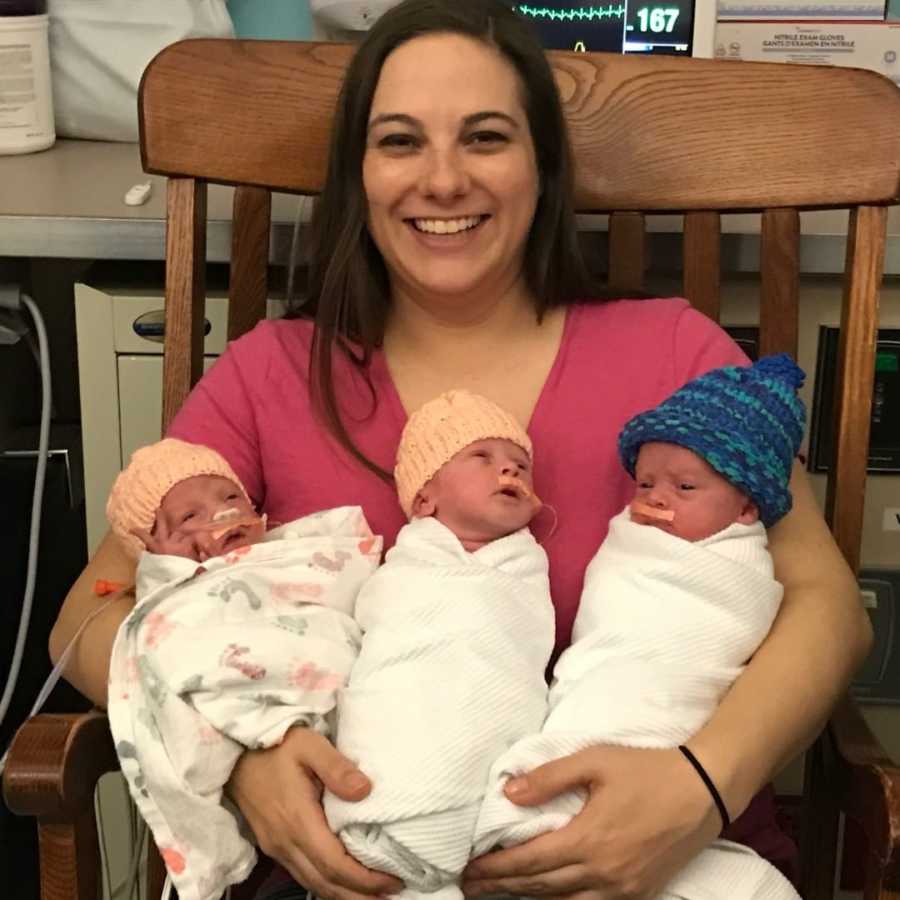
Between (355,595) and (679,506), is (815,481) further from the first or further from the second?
(355,595)

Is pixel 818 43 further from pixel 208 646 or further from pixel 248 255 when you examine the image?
pixel 208 646

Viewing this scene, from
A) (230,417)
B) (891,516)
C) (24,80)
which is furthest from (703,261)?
(24,80)

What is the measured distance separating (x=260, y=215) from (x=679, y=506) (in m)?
0.54

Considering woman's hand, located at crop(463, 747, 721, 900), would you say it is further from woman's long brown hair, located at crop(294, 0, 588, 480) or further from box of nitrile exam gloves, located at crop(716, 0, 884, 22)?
box of nitrile exam gloves, located at crop(716, 0, 884, 22)

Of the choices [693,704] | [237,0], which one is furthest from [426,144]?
[237,0]

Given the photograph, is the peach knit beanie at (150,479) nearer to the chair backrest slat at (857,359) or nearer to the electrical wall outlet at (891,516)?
the chair backrest slat at (857,359)

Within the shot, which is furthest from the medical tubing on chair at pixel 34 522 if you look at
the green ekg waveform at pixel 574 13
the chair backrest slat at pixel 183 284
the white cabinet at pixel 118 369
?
the green ekg waveform at pixel 574 13

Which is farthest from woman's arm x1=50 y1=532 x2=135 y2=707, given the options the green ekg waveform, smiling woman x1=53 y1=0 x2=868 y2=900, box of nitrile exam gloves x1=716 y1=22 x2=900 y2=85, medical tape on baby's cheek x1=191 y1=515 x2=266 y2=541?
box of nitrile exam gloves x1=716 y1=22 x2=900 y2=85

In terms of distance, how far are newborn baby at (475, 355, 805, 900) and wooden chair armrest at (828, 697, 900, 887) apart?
0.09 meters

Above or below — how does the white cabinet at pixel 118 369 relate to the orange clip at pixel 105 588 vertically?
above

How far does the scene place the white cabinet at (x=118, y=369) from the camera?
1312mm

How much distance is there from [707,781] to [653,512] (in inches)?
8.9

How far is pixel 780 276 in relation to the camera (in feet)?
3.98

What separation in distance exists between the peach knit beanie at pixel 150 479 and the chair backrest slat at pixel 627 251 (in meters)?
0.46
